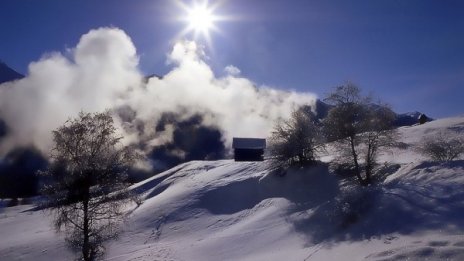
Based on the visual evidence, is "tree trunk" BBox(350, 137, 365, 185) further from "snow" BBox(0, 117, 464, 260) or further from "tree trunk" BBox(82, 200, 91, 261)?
"tree trunk" BBox(82, 200, 91, 261)

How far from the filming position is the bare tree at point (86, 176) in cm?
2175

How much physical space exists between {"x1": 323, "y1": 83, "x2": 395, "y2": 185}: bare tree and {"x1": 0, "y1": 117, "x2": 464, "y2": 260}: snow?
2059mm

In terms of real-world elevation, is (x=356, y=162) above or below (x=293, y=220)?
above

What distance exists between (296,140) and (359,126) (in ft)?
25.7

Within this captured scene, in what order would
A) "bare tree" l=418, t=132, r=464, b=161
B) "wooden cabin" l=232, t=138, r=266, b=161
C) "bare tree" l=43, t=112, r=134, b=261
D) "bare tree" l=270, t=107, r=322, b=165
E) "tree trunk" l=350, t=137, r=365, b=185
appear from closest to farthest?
"bare tree" l=43, t=112, r=134, b=261
"tree trunk" l=350, t=137, r=365, b=185
"bare tree" l=418, t=132, r=464, b=161
"bare tree" l=270, t=107, r=322, b=165
"wooden cabin" l=232, t=138, r=266, b=161

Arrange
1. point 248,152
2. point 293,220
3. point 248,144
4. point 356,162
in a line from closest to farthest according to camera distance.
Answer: point 293,220
point 356,162
point 248,152
point 248,144

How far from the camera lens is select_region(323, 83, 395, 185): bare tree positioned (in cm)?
3778

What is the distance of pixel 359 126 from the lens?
125ft

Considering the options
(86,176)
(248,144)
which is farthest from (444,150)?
(248,144)

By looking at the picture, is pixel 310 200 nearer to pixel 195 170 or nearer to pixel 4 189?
pixel 195 170

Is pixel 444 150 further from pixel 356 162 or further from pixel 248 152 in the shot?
pixel 248 152

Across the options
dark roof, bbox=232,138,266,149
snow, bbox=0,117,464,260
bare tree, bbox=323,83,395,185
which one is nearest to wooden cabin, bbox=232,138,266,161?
dark roof, bbox=232,138,266,149

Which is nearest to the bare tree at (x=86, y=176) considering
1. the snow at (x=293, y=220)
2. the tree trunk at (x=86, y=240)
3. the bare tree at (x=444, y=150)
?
the tree trunk at (x=86, y=240)

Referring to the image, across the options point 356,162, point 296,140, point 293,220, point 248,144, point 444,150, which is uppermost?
point 248,144
